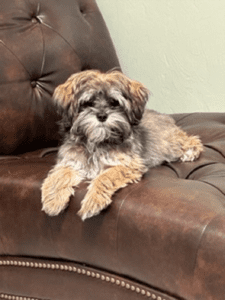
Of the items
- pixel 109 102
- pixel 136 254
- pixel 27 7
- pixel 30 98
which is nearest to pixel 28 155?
pixel 30 98

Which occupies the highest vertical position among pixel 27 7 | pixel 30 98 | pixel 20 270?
pixel 27 7

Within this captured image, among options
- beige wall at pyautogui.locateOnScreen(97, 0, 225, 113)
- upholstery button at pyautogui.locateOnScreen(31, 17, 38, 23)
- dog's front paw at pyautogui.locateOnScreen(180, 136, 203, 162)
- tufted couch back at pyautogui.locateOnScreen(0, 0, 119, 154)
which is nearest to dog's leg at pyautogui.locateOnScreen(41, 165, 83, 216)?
tufted couch back at pyautogui.locateOnScreen(0, 0, 119, 154)

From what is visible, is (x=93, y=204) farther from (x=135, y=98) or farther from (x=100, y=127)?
(x=135, y=98)

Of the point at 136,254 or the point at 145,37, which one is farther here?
the point at 145,37

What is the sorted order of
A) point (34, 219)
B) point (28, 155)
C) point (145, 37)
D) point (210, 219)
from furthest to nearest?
point (145, 37)
point (28, 155)
point (34, 219)
point (210, 219)

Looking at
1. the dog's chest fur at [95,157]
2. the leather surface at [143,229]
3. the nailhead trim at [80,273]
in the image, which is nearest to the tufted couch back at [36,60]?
the leather surface at [143,229]

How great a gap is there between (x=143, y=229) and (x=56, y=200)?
1.41ft

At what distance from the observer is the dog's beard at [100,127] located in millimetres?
2014

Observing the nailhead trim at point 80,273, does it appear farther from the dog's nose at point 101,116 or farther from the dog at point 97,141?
the dog's nose at point 101,116

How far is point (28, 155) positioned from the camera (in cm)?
254

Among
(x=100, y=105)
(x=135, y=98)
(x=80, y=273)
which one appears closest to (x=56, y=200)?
(x=80, y=273)

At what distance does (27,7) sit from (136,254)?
171cm

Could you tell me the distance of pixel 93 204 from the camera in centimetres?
177

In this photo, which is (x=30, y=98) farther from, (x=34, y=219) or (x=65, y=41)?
(x=34, y=219)
